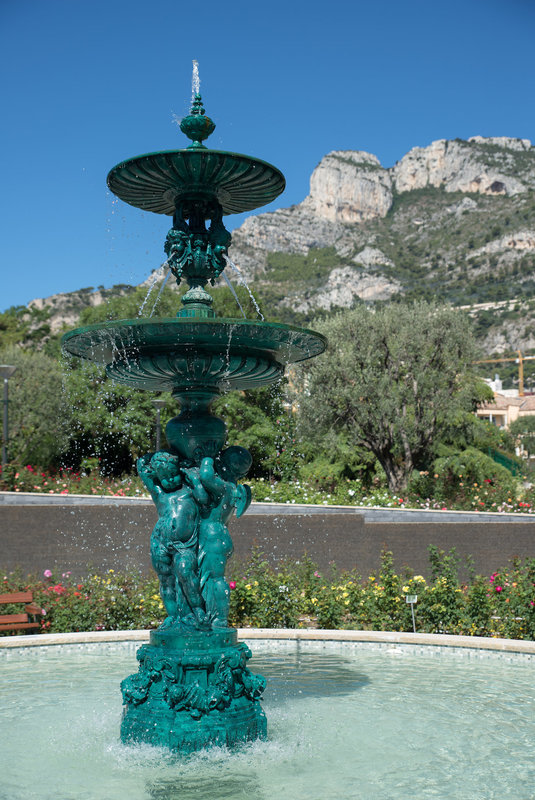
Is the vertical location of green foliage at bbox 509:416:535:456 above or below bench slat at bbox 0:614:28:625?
above

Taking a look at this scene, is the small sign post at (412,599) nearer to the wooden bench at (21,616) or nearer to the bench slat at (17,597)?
the wooden bench at (21,616)

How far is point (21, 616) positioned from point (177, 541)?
15.8 feet

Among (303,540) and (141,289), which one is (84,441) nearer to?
(141,289)

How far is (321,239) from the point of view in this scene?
520 ft

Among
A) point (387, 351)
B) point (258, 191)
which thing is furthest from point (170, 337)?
point (387, 351)

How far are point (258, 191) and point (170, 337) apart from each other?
178 cm

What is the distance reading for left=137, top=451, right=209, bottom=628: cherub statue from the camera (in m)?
5.71

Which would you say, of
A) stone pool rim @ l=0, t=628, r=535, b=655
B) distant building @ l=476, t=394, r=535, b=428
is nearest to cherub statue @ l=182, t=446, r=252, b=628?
stone pool rim @ l=0, t=628, r=535, b=655

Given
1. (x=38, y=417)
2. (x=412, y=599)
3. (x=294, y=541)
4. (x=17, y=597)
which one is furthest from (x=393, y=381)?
(x=17, y=597)

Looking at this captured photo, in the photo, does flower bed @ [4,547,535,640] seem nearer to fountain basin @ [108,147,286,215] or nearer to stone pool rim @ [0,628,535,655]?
stone pool rim @ [0,628,535,655]

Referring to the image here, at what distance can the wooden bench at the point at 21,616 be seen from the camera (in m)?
9.59

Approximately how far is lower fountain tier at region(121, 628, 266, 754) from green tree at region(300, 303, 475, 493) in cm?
1778

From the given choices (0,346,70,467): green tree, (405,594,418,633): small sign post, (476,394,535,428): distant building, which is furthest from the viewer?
(476,394,535,428): distant building

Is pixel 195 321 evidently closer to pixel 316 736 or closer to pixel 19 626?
pixel 316 736
